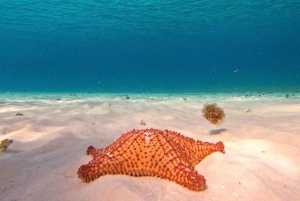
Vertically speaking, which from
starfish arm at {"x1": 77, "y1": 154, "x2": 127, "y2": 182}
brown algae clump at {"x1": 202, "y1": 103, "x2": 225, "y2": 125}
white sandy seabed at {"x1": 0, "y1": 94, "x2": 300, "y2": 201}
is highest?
brown algae clump at {"x1": 202, "y1": 103, "x2": 225, "y2": 125}

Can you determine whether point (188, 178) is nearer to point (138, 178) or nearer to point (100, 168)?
point (138, 178)

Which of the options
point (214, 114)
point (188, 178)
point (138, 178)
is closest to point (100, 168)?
point (138, 178)

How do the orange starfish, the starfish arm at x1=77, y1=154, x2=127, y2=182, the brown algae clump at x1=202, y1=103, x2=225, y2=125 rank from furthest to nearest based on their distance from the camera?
the brown algae clump at x1=202, y1=103, x2=225, y2=125 → the starfish arm at x1=77, y1=154, x2=127, y2=182 → the orange starfish

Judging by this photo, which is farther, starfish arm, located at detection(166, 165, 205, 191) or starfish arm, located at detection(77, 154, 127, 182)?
starfish arm, located at detection(77, 154, 127, 182)

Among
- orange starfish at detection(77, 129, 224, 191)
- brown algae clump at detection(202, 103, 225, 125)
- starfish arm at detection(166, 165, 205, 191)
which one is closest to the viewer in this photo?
starfish arm at detection(166, 165, 205, 191)

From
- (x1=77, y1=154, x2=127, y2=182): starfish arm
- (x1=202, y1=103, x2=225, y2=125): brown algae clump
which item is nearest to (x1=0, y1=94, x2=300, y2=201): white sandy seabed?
(x1=77, y1=154, x2=127, y2=182): starfish arm

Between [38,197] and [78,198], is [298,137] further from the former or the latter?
[38,197]

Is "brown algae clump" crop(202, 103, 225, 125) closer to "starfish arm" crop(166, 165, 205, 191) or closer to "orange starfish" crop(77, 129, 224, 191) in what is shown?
"orange starfish" crop(77, 129, 224, 191)

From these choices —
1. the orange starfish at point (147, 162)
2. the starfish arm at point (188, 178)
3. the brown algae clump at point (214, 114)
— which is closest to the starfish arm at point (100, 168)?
the orange starfish at point (147, 162)

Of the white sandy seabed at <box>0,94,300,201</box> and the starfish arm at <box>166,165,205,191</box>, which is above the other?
the starfish arm at <box>166,165,205,191</box>
